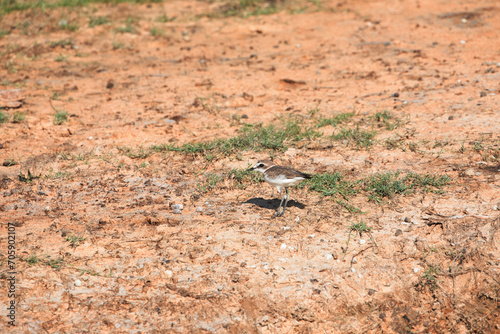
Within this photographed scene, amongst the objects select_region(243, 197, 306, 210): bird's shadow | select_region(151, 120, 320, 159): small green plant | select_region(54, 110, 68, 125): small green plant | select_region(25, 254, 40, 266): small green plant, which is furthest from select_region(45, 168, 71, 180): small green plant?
select_region(243, 197, 306, 210): bird's shadow

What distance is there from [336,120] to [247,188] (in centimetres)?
222

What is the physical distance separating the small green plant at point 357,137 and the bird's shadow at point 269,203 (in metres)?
1.63

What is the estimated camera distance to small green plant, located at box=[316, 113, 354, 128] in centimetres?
787

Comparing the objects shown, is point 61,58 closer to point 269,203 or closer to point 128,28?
point 128,28

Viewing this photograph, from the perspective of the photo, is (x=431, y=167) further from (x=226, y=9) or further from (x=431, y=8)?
(x=226, y=9)

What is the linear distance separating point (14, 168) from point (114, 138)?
149cm

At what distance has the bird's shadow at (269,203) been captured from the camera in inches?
241

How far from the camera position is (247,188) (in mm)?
6531

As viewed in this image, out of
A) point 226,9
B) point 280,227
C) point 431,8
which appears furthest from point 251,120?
point 431,8

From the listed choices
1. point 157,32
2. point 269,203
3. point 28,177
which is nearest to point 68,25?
point 157,32

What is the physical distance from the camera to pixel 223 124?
8.16 meters

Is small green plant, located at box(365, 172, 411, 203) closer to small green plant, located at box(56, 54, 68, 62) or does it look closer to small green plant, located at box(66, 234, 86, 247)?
small green plant, located at box(66, 234, 86, 247)

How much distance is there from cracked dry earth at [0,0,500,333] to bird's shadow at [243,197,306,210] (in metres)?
0.03

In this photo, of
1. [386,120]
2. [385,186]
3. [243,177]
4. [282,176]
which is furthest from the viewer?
[386,120]
